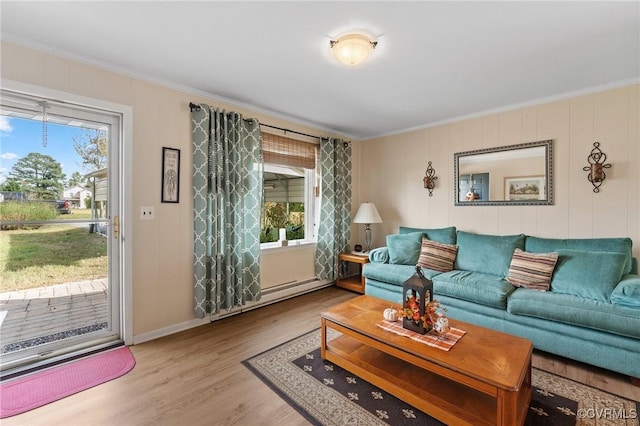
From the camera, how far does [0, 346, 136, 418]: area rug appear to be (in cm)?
185

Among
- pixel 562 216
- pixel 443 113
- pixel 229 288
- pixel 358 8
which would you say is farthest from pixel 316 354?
pixel 443 113

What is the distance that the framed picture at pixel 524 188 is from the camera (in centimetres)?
326

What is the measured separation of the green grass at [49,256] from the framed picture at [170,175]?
66 centimetres

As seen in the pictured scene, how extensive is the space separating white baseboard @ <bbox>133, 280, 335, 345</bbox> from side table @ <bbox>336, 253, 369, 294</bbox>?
190 millimetres

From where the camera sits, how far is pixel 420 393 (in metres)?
1.79

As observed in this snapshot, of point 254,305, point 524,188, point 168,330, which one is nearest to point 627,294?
point 524,188

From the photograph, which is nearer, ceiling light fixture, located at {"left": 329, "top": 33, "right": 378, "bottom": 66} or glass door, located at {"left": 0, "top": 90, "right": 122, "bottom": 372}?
ceiling light fixture, located at {"left": 329, "top": 33, "right": 378, "bottom": 66}

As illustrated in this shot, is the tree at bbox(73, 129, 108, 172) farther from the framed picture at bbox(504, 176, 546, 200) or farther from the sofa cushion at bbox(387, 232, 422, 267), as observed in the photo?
the framed picture at bbox(504, 176, 546, 200)

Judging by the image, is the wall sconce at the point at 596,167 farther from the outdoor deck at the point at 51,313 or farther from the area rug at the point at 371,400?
the outdoor deck at the point at 51,313

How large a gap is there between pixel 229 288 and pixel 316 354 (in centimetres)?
126

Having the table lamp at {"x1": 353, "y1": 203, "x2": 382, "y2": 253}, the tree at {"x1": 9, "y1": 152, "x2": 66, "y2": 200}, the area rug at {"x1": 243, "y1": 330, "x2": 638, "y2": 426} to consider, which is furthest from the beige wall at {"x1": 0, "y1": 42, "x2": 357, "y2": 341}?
the table lamp at {"x1": 353, "y1": 203, "x2": 382, "y2": 253}

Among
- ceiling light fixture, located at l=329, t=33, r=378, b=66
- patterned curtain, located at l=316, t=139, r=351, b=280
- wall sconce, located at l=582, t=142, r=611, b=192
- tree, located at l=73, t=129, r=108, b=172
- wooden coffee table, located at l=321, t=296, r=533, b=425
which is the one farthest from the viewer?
patterned curtain, located at l=316, t=139, r=351, b=280

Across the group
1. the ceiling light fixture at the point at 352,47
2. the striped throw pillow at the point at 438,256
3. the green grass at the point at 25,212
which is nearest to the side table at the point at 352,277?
the striped throw pillow at the point at 438,256

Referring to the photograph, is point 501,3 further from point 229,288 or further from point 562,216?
point 229,288
